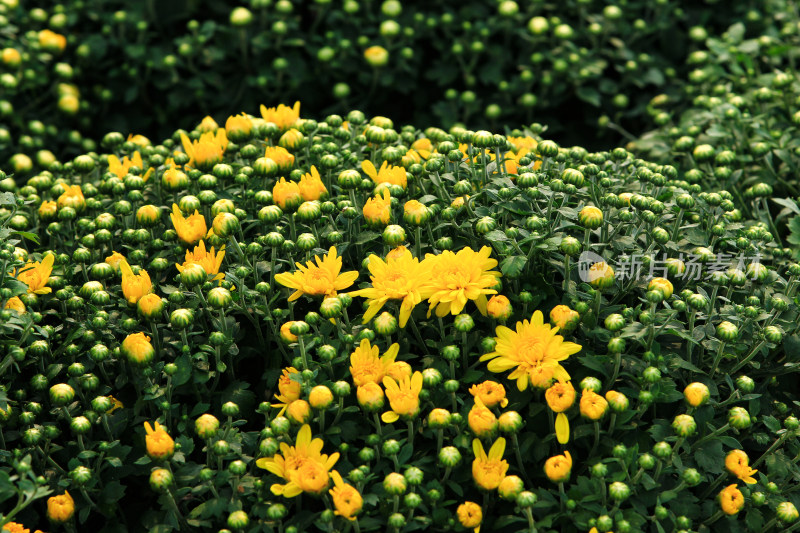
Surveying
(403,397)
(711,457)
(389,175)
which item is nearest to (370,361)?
(403,397)

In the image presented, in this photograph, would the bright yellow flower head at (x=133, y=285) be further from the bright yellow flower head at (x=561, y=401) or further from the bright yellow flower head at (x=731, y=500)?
the bright yellow flower head at (x=731, y=500)

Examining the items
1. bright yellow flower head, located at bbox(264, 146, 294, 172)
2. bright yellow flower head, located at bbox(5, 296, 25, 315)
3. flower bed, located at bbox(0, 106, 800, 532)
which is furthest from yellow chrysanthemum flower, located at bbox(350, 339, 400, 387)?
bright yellow flower head, located at bbox(5, 296, 25, 315)

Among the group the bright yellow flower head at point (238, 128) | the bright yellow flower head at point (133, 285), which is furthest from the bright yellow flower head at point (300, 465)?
the bright yellow flower head at point (238, 128)

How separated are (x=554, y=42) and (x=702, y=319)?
2343 mm

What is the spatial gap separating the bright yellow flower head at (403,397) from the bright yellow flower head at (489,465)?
0.18 meters

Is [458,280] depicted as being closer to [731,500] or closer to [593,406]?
[593,406]

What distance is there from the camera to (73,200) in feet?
8.57

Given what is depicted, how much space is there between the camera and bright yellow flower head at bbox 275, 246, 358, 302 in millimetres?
2141

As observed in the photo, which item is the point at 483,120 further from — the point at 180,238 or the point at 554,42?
the point at 180,238

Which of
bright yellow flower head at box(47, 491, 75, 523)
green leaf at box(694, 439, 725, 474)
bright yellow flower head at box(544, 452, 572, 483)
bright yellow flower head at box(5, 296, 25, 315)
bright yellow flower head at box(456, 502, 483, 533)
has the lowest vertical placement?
bright yellow flower head at box(47, 491, 75, 523)

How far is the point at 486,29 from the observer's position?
13.8ft

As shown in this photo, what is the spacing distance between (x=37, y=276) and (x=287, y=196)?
2.39 feet

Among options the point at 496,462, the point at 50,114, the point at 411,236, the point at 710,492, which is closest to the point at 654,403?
the point at 710,492

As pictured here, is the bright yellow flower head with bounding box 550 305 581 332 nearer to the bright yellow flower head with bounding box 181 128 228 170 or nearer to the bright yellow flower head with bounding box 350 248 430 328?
the bright yellow flower head with bounding box 350 248 430 328
